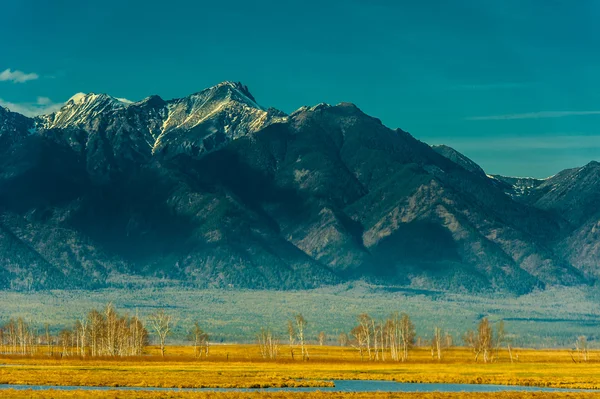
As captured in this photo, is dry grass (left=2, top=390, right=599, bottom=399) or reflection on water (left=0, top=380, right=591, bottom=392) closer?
dry grass (left=2, top=390, right=599, bottom=399)

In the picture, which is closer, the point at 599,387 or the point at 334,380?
the point at 599,387

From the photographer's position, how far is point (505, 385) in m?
182

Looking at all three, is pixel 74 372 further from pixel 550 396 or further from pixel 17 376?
pixel 550 396

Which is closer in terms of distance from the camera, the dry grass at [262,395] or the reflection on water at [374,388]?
the dry grass at [262,395]

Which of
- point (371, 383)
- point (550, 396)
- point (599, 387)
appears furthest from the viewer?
point (371, 383)

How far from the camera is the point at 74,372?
19538cm

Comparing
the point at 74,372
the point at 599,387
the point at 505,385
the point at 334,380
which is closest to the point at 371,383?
the point at 334,380

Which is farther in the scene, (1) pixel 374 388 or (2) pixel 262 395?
(1) pixel 374 388

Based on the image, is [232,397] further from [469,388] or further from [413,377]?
[413,377]

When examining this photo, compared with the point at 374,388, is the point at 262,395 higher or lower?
higher

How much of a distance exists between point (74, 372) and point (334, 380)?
1719 inches

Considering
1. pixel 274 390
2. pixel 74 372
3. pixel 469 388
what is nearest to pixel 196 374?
pixel 74 372

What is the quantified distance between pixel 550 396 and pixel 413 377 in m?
43.5

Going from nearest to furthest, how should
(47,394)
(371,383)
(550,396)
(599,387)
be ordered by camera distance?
(47,394) < (550,396) < (599,387) < (371,383)
